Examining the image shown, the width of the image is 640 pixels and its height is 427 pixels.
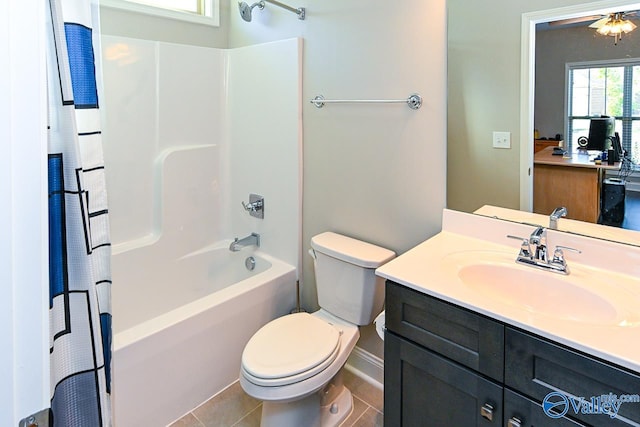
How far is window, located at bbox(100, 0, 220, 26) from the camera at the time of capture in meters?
2.24

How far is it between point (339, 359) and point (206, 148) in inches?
63.3

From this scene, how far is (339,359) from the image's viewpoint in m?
1.73

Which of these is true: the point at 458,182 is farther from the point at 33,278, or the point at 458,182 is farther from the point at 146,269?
the point at 146,269

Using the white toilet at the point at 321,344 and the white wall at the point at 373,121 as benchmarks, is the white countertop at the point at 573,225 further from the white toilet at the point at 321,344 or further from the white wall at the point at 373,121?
the white toilet at the point at 321,344

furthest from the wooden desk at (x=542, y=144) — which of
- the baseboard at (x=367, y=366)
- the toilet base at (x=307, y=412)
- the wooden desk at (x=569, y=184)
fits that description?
the toilet base at (x=307, y=412)

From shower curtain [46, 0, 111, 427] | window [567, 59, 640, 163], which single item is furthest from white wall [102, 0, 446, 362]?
shower curtain [46, 0, 111, 427]

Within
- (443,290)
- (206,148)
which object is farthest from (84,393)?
(206,148)

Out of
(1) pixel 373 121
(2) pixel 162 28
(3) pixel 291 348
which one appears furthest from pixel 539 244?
(2) pixel 162 28

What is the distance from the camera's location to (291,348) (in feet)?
→ 5.50

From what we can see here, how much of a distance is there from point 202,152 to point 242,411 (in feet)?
5.08

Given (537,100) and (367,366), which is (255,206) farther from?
(537,100)

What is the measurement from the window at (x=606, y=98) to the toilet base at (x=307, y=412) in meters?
1.48

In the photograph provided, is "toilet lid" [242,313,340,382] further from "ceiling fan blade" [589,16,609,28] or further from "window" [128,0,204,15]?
"window" [128,0,204,15]

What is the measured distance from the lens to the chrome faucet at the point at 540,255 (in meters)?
1.37
